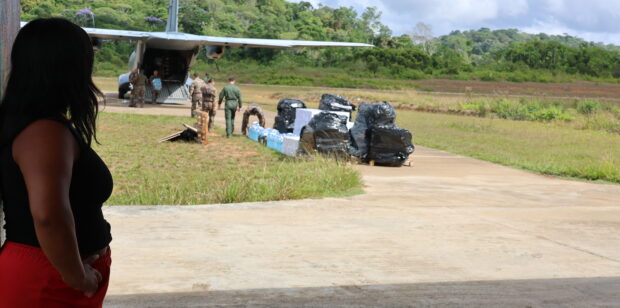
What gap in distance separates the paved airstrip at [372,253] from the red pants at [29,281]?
2.72 meters

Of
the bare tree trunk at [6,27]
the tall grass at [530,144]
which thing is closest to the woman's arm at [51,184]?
the bare tree trunk at [6,27]

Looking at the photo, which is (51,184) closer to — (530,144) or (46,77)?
(46,77)

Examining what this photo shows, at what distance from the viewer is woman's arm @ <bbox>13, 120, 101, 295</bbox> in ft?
7.26

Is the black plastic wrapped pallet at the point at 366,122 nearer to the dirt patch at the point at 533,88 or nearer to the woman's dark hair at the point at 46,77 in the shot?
the woman's dark hair at the point at 46,77

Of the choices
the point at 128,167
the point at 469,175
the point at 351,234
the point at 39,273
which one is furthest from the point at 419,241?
→ the point at 128,167

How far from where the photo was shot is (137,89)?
30.6 metres

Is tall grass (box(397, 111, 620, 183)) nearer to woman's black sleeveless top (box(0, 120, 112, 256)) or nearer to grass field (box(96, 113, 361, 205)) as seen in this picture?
grass field (box(96, 113, 361, 205))

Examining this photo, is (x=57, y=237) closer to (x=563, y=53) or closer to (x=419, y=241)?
(x=419, y=241)

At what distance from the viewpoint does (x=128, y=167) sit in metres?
14.2

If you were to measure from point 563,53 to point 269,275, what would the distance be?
270 ft

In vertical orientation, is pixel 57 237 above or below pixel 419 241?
above

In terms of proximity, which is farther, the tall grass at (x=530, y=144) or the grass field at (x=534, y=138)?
the grass field at (x=534, y=138)

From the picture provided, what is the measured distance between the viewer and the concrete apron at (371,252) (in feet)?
17.9

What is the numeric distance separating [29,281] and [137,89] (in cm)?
2906
